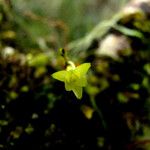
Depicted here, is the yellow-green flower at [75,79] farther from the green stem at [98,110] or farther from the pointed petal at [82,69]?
the green stem at [98,110]

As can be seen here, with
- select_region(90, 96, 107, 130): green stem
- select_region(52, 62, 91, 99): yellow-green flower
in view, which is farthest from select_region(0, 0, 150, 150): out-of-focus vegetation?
select_region(52, 62, 91, 99): yellow-green flower

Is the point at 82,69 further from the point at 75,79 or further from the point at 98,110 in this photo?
the point at 98,110

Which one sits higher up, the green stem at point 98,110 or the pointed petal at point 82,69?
the pointed petal at point 82,69

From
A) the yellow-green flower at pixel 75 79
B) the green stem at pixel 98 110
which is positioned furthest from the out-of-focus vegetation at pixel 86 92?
the yellow-green flower at pixel 75 79

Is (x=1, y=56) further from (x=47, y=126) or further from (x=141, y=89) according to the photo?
(x=141, y=89)

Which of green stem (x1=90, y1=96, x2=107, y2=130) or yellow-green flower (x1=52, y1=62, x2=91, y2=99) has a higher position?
yellow-green flower (x1=52, y1=62, x2=91, y2=99)

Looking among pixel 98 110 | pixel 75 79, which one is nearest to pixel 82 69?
pixel 75 79

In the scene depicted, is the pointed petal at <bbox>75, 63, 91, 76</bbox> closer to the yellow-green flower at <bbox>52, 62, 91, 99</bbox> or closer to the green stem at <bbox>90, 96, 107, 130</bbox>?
the yellow-green flower at <bbox>52, 62, 91, 99</bbox>

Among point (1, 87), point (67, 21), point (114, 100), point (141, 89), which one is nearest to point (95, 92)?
point (114, 100)
